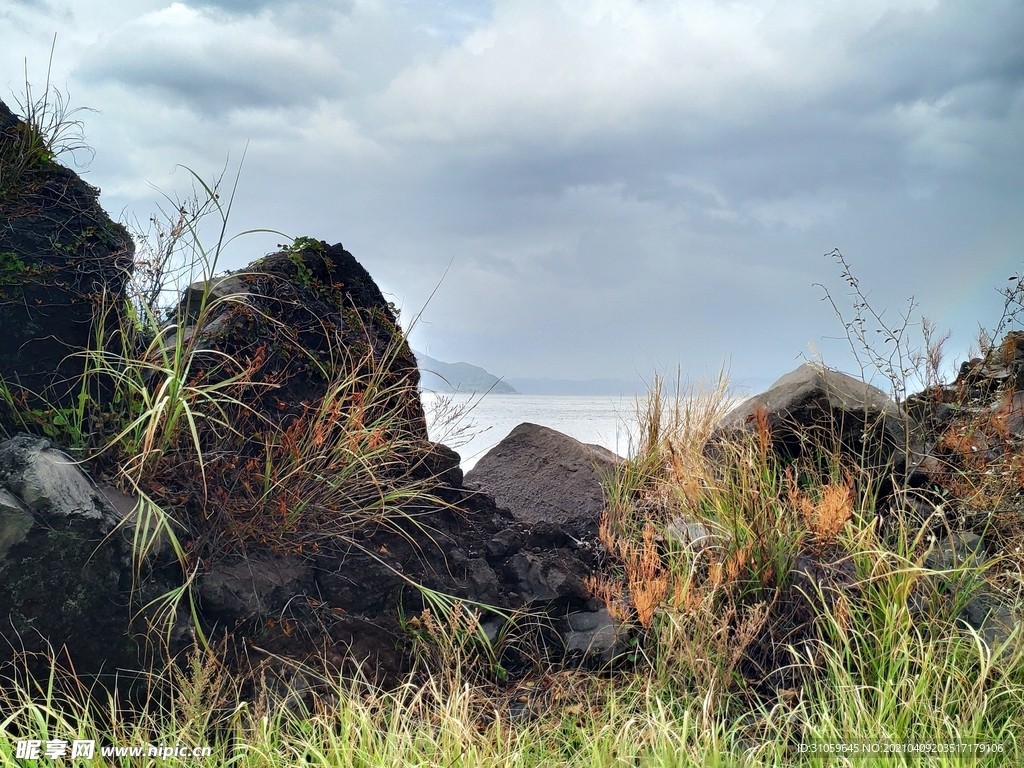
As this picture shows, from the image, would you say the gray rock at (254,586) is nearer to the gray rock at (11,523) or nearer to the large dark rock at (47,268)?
the gray rock at (11,523)

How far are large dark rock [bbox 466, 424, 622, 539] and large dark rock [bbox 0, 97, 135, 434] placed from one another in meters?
3.01

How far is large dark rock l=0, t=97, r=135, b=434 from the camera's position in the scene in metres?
3.98

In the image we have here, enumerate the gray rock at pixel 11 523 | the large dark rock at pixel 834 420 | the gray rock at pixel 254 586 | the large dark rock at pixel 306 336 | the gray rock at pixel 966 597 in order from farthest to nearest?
the large dark rock at pixel 834 420 → the large dark rock at pixel 306 336 → the gray rock at pixel 966 597 → the gray rock at pixel 254 586 → the gray rock at pixel 11 523

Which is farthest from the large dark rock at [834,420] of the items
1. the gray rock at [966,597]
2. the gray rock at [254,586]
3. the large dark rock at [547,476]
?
the gray rock at [254,586]

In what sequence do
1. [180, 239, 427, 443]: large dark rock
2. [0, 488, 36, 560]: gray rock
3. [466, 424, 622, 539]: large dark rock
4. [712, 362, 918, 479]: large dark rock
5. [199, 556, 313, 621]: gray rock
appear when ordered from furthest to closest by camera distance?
[466, 424, 622, 539]: large dark rock < [712, 362, 918, 479]: large dark rock < [180, 239, 427, 443]: large dark rock < [199, 556, 313, 621]: gray rock < [0, 488, 36, 560]: gray rock

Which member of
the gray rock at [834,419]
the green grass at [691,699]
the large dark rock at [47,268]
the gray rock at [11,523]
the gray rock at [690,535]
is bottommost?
the green grass at [691,699]

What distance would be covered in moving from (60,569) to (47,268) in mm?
1707

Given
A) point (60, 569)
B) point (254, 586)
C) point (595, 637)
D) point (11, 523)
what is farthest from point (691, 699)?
point (11, 523)

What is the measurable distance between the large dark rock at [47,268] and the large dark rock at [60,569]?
0.68 meters

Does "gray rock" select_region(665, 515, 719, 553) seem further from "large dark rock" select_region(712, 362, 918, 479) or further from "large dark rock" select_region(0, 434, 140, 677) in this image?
"large dark rock" select_region(0, 434, 140, 677)

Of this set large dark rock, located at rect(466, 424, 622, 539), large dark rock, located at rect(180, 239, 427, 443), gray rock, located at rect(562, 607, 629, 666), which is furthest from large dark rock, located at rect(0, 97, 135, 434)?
large dark rock, located at rect(466, 424, 622, 539)

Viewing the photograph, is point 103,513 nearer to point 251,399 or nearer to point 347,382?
point 251,399

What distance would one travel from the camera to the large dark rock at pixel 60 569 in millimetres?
3174

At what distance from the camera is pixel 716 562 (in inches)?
161
